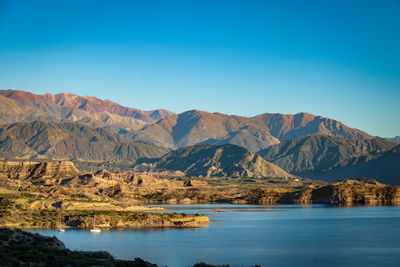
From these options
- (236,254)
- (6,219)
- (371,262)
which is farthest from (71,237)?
(371,262)

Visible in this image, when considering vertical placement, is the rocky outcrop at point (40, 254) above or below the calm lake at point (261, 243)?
above

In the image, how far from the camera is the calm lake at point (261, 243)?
81.6 metres

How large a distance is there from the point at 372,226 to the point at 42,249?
8971cm

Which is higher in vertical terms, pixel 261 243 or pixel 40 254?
pixel 40 254

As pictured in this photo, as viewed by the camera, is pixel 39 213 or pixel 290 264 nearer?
pixel 290 264

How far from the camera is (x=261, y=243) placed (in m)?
102

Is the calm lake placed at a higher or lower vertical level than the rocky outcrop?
lower

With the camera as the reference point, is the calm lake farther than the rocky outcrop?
Yes

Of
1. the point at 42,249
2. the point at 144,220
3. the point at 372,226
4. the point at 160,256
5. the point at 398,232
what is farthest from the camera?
the point at 144,220

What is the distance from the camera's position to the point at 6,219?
5340 inches

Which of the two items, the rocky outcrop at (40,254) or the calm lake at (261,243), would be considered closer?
the rocky outcrop at (40,254)

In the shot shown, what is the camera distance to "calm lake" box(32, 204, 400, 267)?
8162 cm

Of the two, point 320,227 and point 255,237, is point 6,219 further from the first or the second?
point 320,227

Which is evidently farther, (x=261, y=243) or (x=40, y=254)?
(x=261, y=243)
